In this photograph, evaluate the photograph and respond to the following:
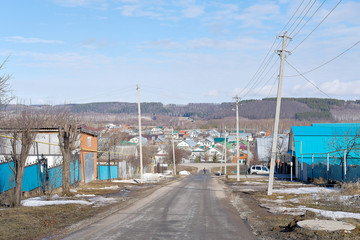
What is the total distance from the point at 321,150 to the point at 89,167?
26.4m

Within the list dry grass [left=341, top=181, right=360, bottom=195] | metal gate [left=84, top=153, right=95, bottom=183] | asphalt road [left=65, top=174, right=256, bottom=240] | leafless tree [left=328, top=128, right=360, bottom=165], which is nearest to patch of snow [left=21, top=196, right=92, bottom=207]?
asphalt road [left=65, top=174, right=256, bottom=240]

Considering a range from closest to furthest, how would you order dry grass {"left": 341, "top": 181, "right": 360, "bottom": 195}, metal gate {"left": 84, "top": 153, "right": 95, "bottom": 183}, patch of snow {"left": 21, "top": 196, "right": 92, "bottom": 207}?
1. patch of snow {"left": 21, "top": 196, "right": 92, "bottom": 207}
2. dry grass {"left": 341, "top": 181, "right": 360, "bottom": 195}
3. metal gate {"left": 84, "top": 153, "right": 95, "bottom": 183}

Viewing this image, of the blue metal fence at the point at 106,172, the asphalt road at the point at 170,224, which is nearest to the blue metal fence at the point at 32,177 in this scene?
the asphalt road at the point at 170,224

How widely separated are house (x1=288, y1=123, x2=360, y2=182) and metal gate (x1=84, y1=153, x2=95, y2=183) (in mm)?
17763

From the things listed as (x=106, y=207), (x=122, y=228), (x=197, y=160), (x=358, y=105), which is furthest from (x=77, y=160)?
(x=358, y=105)

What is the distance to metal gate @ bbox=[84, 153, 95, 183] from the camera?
30.2m

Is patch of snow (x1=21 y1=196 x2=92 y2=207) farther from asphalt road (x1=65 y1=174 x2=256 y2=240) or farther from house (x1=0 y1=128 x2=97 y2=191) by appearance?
asphalt road (x1=65 y1=174 x2=256 y2=240)

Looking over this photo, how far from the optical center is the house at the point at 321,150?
32.8 metres

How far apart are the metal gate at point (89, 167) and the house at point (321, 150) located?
17763 millimetres

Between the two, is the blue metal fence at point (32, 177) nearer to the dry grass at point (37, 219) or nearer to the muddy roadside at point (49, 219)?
the muddy roadside at point (49, 219)

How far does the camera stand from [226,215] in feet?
45.0

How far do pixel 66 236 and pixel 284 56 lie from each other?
16.2 meters

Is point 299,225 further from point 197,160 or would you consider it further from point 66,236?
point 197,160

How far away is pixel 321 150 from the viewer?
147 feet
